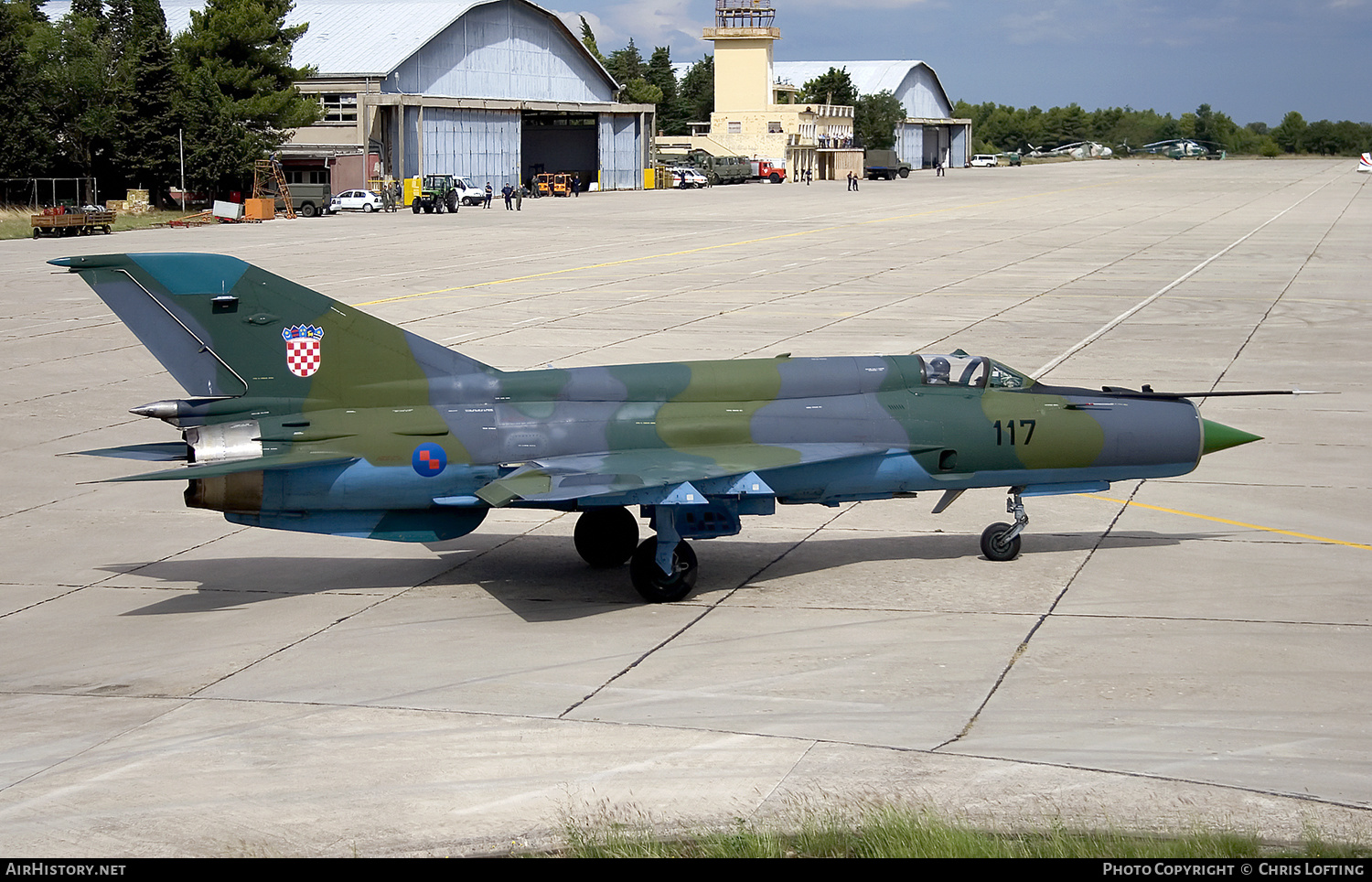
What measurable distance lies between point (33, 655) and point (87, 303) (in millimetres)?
28974

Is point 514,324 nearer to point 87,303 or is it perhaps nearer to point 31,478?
point 87,303

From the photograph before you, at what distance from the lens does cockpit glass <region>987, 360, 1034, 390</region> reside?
14.9m

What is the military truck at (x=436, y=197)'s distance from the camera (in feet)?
276

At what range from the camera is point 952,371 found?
14859 mm

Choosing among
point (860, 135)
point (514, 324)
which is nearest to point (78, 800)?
point (514, 324)

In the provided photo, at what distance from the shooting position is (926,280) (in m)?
44.5

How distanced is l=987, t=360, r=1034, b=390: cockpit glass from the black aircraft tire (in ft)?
5.11

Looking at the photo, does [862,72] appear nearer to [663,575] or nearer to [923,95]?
[923,95]

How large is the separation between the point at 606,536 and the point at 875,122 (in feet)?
491

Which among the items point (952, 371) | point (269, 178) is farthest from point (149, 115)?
point (952, 371)

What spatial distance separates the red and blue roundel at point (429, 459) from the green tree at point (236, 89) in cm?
7260

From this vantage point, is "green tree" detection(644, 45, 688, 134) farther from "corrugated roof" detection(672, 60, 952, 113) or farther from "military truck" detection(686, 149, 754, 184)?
"military truck" detection(686, 149, 754, 184)

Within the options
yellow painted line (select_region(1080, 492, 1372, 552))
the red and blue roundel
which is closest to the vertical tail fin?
the red and blue roundel

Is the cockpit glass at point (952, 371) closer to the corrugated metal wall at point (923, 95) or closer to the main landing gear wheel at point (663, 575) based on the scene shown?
the main landing gear wheel at point (663, 575)
